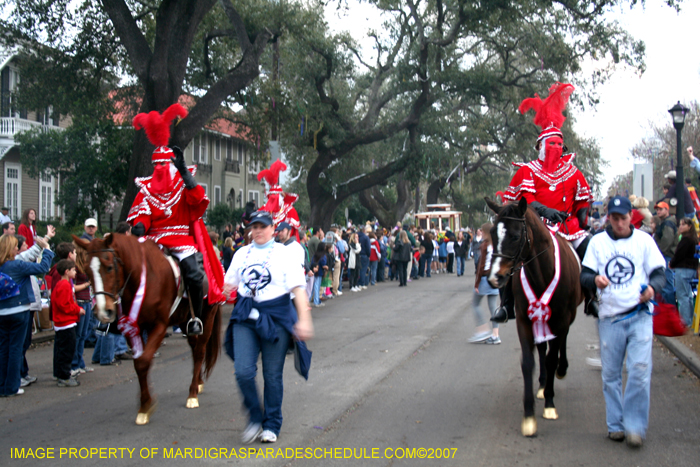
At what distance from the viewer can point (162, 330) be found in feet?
20.3

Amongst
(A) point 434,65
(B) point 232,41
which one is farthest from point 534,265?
(A) point 434,65

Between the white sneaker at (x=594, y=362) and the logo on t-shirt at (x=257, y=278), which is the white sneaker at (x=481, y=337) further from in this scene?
the logo on t-shirt at (x=257, y=278)

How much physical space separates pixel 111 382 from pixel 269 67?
22.2 m

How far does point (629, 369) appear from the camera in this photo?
5.33 metres

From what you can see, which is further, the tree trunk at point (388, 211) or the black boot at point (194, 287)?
the tree trunk at point (388, 211)

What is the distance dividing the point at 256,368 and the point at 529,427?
240 centimetres

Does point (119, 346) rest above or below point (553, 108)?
below

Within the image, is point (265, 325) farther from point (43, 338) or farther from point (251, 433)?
point (43, 338)

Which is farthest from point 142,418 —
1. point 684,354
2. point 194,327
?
point 684,354

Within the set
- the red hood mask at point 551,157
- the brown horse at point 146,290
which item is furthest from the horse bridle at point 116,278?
the red hood mask at point 551,157

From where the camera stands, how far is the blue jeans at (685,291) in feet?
37.7


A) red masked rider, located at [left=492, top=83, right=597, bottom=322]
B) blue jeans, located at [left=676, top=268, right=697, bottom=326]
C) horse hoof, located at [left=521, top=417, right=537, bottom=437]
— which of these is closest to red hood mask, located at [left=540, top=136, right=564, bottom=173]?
red masked rider, located at [left=492, top=83, right=597, bottom=322]

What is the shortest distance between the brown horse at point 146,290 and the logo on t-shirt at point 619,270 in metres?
4.13

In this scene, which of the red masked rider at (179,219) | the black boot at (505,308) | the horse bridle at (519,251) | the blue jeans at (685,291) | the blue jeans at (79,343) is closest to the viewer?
the horse bridle at (519,251)
